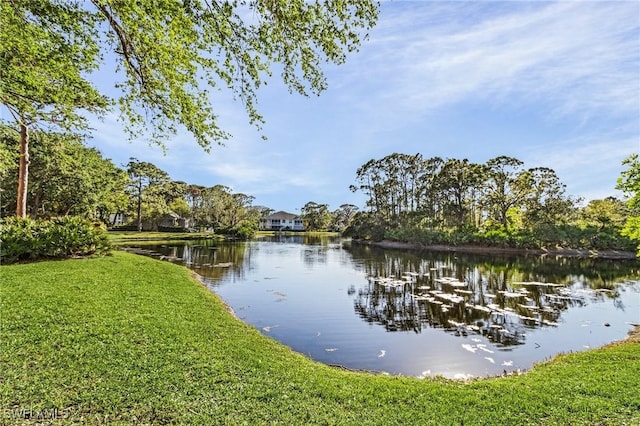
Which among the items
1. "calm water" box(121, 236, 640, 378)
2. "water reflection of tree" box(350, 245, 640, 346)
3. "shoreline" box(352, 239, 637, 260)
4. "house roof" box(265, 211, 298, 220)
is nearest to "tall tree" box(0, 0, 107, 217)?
"calm water" box(121, 236, 640, 378)

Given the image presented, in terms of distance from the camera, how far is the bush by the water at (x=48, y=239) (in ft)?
33.4

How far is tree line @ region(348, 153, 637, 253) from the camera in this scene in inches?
1244

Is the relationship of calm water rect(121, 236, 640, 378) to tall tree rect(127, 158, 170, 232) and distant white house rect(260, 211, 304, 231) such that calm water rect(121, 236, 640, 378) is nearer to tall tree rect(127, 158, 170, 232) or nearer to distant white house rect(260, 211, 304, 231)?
tall tree rect(127, 158, 170, 232)

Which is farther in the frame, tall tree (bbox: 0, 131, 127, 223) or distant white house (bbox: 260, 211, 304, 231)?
distant white house (bbox: 260, 211, 304, 231)

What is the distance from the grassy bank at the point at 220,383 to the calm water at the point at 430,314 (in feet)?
4.88

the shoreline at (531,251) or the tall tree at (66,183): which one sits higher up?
the tall tree at (66,183)

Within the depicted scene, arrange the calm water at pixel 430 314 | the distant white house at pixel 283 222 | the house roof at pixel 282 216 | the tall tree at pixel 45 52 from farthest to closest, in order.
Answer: the house roof at pixel 282 216 < the distant white house at pixel 283 222 < the calm water at pixel 430 314 < the tall tree at pixel 45 52

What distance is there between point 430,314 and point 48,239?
1264 centimetres

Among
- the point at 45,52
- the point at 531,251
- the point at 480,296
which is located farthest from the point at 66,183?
the point at 531,251

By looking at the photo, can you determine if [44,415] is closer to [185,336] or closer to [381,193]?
[185,336]

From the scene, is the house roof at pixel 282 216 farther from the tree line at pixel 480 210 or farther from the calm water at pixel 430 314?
the calm water at pixel 430 314

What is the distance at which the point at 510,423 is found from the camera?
3535 millimetres

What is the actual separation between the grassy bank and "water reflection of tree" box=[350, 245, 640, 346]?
3157 millimetres

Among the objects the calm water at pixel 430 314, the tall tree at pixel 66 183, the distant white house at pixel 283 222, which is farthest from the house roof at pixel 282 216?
the calm water at pixel 430 314
